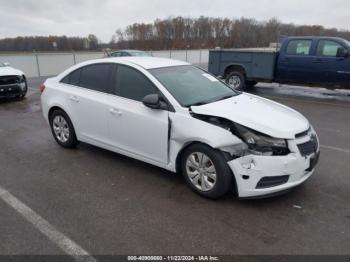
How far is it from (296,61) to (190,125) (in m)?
8.08

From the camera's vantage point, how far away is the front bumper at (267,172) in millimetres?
3326

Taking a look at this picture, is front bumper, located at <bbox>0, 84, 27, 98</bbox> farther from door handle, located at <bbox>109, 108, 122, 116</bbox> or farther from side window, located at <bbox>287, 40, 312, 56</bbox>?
side window, located at <bbox>287, 40, 312, 56</bbox>

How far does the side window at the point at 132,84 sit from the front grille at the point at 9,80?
23.3 feet

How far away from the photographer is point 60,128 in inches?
214

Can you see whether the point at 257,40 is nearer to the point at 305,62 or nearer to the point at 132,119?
the point at 305,62

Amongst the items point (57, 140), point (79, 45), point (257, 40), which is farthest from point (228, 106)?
point (257, 40)

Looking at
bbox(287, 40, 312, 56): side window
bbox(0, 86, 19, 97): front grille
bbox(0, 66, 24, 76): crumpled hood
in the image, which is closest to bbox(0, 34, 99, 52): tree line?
bbox(0, 66, 24, 76): crumpled hood

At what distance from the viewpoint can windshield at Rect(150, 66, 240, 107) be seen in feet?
13.3

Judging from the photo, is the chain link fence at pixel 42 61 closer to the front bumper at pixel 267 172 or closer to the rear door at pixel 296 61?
the rear door at pixel 296 61

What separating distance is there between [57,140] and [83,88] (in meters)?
1.21

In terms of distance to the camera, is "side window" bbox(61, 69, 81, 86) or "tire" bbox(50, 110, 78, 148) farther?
"tire" bbox(50, 110, 78, 148)

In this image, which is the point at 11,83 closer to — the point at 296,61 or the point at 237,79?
the point at 237,79

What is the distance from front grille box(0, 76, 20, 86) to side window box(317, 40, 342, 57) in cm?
979

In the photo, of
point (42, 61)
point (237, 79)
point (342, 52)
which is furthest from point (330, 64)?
point (42, 61)
